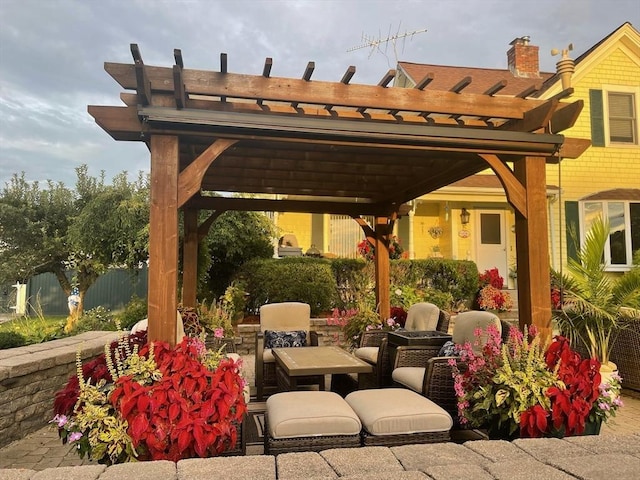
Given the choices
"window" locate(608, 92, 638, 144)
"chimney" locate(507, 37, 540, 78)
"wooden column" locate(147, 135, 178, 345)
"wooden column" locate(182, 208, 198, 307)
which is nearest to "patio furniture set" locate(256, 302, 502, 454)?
"wooden column" locate(147, 135, 178, 345)

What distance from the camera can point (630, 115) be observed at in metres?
11.9

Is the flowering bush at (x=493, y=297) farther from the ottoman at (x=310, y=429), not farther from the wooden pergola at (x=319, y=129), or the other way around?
the ottoman at (x=310, y=429)

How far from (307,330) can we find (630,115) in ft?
35.2

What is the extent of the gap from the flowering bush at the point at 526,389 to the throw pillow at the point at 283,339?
2.97 m

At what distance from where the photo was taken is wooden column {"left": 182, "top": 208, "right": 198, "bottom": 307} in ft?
23.1

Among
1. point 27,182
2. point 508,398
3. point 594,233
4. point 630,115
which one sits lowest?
point 508,398

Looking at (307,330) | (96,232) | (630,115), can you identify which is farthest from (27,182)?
→ (630,115)

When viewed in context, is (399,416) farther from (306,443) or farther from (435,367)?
(435,367)

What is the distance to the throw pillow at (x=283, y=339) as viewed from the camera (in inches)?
243

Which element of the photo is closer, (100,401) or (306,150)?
(100,401)

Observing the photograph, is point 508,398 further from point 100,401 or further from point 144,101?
point 144,101

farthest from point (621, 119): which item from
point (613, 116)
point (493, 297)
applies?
point (493, 297)

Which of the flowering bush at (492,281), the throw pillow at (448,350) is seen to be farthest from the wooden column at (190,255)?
the flowering bush at (492,281)

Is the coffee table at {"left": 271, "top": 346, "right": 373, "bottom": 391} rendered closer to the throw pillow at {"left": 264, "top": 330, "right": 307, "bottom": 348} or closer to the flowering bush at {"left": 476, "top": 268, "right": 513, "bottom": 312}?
the throw pillow at {"left": 264, "top": 330, "right": 307, "bottom": 348}
